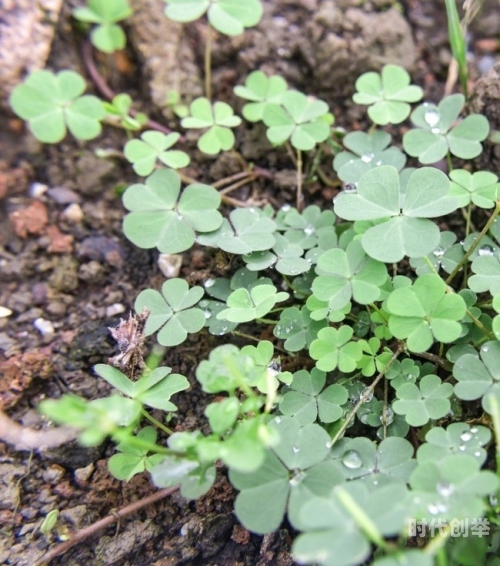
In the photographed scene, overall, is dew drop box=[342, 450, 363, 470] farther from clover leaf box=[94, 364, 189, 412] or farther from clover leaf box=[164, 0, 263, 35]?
clover leaf box=[164, 0, 263, 35]

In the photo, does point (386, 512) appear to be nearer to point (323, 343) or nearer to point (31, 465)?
point (323, 343)

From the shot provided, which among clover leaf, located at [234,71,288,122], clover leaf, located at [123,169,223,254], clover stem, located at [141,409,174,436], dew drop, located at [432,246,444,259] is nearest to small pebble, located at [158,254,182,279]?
clover leaf, located at [123,169,223,254]

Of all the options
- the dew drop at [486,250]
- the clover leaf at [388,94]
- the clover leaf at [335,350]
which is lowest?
the clover leaf at [335,350]

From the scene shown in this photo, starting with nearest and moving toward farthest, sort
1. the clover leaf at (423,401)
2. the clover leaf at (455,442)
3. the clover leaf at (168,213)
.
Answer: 1. the clover leaf at (455,442)
2. the clover leaf at (423,401)
3. the clover leaf at (168,213)

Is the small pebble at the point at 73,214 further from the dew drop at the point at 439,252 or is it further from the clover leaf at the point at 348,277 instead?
the dew drop at the point at 439,252

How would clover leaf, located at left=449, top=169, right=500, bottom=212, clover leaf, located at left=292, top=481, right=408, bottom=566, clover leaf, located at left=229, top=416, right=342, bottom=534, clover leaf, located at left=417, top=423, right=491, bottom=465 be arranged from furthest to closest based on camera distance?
clover leaf, located at left=449, top=169, right=500, bottom=212 → clover leaf, located at left=417, top=423, right=491, bottom=465 → clover leaf, located at left=229, top=416, right=342, bottom=534 → clover leaf, located at left=292, top=481, right=408, bottom=566

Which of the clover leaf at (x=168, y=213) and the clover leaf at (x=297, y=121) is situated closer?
the clover leaf at (x=168, y=213)

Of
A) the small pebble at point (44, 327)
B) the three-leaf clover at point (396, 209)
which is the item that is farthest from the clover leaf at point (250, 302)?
the small pebble at point (44, 327)
